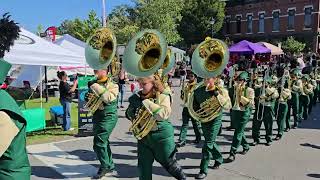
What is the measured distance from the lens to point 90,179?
6.72m

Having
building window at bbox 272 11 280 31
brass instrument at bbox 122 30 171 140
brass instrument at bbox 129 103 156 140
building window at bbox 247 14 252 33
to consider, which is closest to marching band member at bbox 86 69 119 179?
brass instrument at bbox 122 30 171 140

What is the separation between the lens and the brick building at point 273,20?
139 feet

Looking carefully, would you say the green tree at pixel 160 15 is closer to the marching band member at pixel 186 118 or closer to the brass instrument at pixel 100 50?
the marching band member at pixel 186 118

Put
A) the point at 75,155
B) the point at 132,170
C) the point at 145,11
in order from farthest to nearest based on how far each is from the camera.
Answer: the point at 145,11 → the point at 75,155 → the point at 132,170

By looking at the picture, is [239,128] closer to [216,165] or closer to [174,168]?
[216,165]

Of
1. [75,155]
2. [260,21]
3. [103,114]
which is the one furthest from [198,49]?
[260,21]

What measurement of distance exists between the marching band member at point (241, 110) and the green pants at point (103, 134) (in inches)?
92.1

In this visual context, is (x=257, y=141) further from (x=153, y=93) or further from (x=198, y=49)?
(x=153, y=93)

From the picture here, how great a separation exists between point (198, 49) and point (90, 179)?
275 cm

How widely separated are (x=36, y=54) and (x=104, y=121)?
4461 mm

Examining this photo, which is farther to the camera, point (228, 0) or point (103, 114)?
point (228, 0)

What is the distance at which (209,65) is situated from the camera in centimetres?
688

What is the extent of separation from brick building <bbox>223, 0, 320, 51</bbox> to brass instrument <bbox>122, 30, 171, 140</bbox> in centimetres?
3913

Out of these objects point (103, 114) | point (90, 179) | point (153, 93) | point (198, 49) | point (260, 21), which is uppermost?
point (260, 21)
